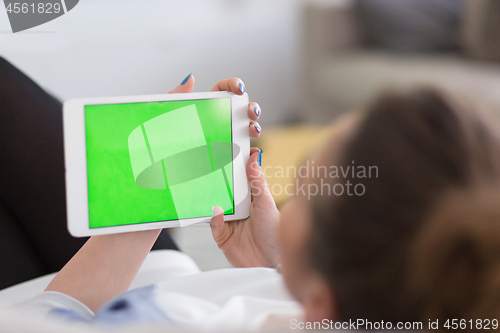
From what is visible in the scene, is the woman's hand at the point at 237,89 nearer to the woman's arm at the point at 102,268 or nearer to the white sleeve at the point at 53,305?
the woman's arm at the point at 102,268

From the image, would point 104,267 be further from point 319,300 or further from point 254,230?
point 319,300

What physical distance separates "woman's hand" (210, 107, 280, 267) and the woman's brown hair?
1.08 ft

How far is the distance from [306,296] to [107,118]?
367 millimetres

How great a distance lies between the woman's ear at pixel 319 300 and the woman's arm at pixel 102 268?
31cm

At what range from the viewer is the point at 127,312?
48 cm

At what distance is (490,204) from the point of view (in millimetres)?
326

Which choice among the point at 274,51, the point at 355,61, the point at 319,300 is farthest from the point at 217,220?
the point at 274,51

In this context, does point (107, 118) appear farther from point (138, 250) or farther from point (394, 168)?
point (394, 168)

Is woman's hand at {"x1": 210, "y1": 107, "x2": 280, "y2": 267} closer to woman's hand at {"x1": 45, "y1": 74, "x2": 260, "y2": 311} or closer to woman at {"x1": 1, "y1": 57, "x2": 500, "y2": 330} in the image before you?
woman's hand at {"x1": 45, "y1": 74, "x2": 260, "y2": 311}

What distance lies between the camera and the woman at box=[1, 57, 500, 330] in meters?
0.33

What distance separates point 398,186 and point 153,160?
0.39m

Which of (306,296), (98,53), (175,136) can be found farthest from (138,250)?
(98,53)
